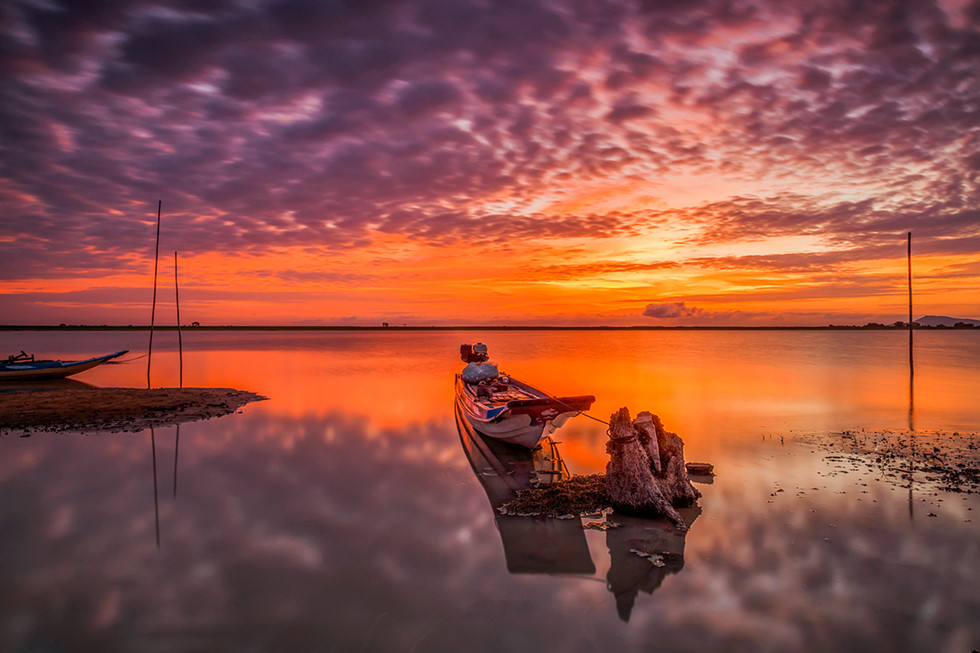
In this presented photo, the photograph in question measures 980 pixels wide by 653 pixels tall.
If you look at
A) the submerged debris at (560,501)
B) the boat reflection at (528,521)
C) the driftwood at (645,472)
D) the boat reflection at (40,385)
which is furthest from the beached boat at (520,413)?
the boat reflection at (40,385)

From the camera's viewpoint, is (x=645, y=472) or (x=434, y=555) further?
(x=645, y=472)

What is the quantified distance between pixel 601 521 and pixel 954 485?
8853mm

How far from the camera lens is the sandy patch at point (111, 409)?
19.0 metres

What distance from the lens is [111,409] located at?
21.7 m

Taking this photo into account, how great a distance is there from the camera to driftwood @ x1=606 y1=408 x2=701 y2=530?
33.8 feet

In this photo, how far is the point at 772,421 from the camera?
21.1 m

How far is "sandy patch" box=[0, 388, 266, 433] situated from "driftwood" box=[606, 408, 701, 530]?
57.9 feet

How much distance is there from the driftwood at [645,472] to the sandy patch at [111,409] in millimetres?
17642

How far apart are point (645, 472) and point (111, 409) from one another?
22761mm

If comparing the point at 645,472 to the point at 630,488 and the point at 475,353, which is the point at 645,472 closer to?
the point at 630,488

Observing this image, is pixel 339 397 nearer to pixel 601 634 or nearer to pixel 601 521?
pixel 601 521

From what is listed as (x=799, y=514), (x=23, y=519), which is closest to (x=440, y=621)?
(x=799, y=514)

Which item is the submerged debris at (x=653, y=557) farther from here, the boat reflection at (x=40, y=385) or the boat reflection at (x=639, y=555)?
the boat reflection at (x=40, y=385)

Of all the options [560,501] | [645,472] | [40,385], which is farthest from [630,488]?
[40,385]
